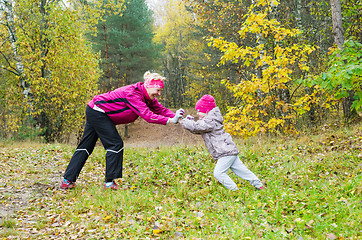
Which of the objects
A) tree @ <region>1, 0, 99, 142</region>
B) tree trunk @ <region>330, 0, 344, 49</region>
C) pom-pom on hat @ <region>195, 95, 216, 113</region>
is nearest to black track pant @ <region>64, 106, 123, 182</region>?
pom-pom on hat @ <region>195, 95, 216, 113</region>

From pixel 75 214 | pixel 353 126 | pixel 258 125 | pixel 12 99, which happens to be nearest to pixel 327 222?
pixel 75 214

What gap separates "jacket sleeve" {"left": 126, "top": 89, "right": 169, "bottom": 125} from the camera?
15.5ft

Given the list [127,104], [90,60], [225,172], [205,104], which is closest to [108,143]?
[127,104]

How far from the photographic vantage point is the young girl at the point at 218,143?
14.8ft

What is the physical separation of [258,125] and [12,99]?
10.6 metres

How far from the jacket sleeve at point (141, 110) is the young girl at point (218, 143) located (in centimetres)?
40

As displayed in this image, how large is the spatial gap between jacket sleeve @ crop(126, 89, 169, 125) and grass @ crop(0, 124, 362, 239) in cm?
116

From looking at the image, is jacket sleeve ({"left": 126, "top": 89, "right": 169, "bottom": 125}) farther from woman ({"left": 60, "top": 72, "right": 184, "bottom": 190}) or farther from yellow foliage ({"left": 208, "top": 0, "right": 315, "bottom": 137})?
yellow foliage ({"left": 208, "top": 0, "right": 315, "bottom": 137})

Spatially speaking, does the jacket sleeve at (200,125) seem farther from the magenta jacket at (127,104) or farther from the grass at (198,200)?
the grass at (198,200)

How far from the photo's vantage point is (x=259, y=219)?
342 cm

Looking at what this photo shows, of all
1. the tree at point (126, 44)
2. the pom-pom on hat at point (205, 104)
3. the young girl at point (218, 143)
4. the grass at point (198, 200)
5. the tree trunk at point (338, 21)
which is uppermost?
the tree at point (126, 44)

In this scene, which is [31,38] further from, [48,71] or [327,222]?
A: [327,222]

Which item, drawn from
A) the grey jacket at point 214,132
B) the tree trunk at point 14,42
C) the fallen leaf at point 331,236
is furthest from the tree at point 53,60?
the fallen leaf at point 331,236

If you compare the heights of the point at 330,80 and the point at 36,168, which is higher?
the point at 330,80
